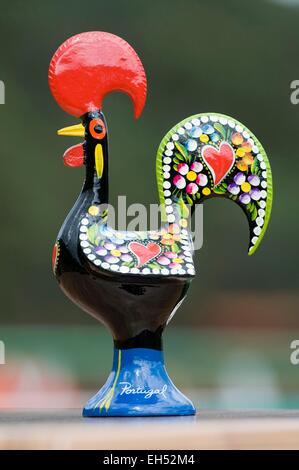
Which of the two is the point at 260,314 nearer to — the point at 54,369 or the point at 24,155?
the point at 54,369

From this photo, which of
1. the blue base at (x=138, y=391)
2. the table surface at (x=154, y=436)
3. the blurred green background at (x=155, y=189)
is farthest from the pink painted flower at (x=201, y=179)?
the blurred green background at (x=155, y=189)

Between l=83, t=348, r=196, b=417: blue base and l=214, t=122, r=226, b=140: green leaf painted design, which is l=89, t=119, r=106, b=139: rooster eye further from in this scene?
l=83, t=348, r=196, b=417: blue base

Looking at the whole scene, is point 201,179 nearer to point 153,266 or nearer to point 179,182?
point 179,182

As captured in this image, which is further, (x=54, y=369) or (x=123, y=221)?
(x=54, y=369)

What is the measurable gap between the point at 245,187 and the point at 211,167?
70mm

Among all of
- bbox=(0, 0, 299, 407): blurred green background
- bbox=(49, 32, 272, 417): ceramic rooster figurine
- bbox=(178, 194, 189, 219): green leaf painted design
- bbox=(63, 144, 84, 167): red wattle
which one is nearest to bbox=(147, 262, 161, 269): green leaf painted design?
bbox=(49, 32, 272, 417): ceramic rooster figurine

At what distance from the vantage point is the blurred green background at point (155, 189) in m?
3.62

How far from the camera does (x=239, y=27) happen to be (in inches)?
158

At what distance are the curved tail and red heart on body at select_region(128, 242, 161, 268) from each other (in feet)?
0.23

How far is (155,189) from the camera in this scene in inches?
145

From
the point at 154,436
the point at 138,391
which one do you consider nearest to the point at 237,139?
the point at 138,391

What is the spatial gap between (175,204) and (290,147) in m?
2.32
